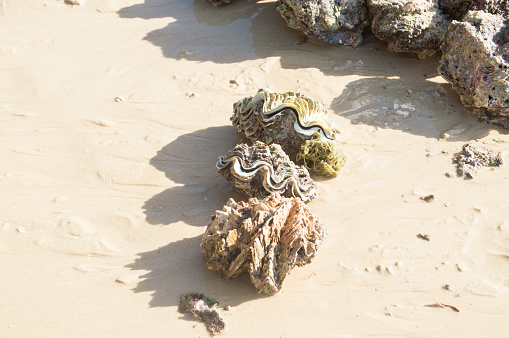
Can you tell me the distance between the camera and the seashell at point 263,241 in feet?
13.0

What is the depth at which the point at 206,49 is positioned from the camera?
743 cm

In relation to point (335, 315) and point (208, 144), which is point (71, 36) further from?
point (335, 315)

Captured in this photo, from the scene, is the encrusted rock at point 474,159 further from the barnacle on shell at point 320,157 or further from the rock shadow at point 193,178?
the rock shadow at point 193,178

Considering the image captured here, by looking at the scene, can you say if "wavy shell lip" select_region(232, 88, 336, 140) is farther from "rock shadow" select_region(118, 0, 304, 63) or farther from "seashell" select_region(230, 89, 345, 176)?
"rock shadow" select_region(118, 0, 304, 63)

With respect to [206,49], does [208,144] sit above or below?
below

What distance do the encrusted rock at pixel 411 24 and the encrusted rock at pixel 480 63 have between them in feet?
1.62

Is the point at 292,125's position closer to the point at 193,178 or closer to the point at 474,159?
the point at 193,178

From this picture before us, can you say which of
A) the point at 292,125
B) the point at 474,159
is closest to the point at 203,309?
the point at 292,125

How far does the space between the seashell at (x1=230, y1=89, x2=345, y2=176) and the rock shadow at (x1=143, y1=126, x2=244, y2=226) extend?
51 centimetres

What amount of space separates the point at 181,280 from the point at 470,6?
19.1 ft

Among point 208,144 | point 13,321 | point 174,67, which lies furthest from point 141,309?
point 174,67

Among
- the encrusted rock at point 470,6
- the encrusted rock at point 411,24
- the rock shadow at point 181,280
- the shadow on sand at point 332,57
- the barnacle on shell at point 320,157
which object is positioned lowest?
the rock shadow at point 181,280

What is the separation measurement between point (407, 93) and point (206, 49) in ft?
10.0

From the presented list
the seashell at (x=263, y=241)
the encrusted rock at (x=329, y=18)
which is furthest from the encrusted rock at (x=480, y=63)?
the seashell at (x=263, y=241)
